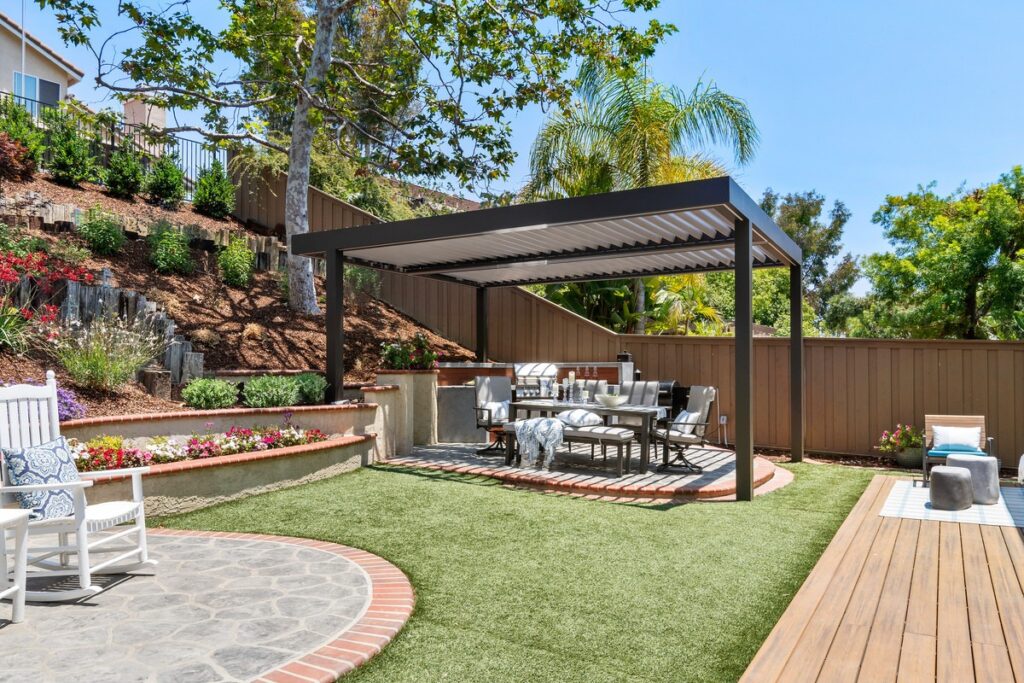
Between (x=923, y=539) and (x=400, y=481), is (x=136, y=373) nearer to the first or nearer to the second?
(x=400, y=481)

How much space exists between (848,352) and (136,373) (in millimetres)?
9084

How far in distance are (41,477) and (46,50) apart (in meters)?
22.2

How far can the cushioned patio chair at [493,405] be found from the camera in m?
8.98

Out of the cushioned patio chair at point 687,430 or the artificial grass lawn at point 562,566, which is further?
the cushioned patio chair at point 687,430

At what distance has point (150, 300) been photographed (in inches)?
379

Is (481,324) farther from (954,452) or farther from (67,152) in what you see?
(67,152)

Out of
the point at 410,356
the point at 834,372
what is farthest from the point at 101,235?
the point at 834,372

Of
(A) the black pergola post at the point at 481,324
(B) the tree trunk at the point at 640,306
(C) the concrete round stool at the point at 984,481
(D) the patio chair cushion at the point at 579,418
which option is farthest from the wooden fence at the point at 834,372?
(D) the patio chair cushion at the point at 579,418

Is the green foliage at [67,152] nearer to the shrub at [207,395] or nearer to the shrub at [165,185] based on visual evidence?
the shrub at [165,185]

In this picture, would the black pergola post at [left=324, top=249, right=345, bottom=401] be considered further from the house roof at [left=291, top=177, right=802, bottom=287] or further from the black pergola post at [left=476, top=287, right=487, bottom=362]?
the black pergola post at [left=476, top=287, right=487, bottom=362]

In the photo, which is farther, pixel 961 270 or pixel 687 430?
pixel 961 270

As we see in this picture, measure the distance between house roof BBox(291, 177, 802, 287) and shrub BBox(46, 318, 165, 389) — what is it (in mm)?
2320

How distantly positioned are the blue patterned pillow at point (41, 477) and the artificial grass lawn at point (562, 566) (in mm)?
1517

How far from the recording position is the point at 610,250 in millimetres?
8766
